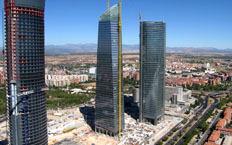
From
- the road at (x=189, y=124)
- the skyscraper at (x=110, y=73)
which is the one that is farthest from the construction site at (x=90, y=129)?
the skyscraper at (x=110, y=73)

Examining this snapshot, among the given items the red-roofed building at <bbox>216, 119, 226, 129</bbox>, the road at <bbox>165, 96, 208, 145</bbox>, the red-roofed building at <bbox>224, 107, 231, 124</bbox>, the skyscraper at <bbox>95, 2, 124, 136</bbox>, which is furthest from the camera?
the red-roofed building at <bbox>224, 107, 231, 124</bbox>

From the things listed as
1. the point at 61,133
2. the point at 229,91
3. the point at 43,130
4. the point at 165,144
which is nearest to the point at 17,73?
the point at 43,130

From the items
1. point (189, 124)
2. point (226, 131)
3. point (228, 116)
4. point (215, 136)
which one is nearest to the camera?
point (215, 136)

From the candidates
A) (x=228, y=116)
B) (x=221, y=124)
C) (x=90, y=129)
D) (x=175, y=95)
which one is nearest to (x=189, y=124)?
(x=221, y=124)

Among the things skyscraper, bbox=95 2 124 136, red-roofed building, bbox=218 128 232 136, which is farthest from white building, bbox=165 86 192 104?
skyscraper, bbox=95 2 124 136

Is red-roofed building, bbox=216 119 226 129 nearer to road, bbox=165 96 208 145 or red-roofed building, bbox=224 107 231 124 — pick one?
red-roofed building, bbox=224 107 231 124

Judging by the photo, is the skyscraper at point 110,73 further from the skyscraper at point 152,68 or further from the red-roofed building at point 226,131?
the red-roofed building at point 226,131

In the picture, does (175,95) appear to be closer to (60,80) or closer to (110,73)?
(110,73)
